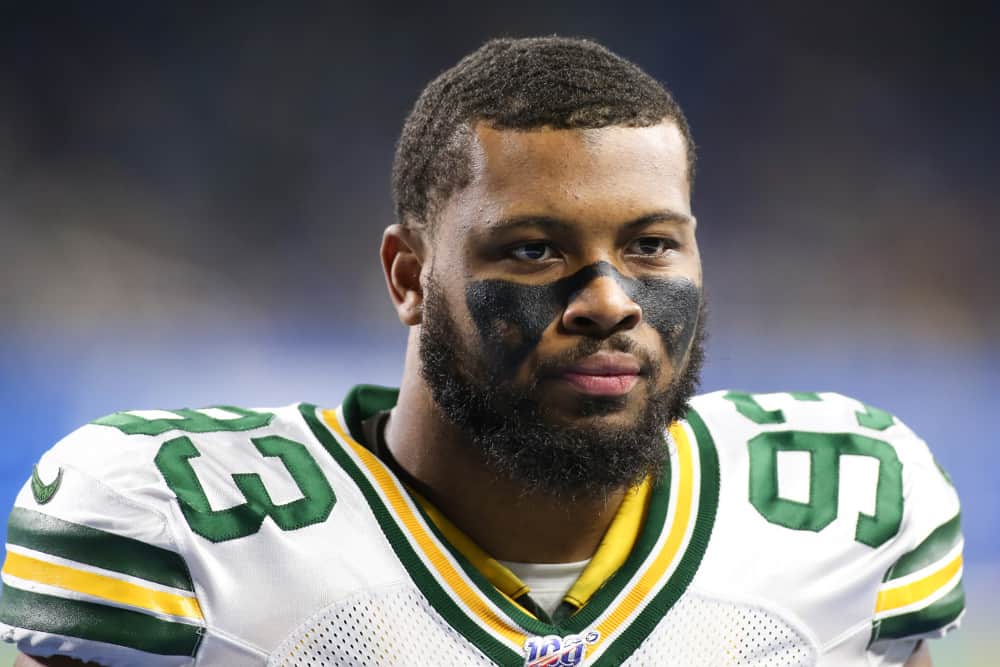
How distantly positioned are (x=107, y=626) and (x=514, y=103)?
70 cm

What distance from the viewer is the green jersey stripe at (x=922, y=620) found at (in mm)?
1669

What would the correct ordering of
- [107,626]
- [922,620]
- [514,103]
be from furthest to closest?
[922,620]
[514,103]
[107,626]

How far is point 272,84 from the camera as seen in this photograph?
10.6ft

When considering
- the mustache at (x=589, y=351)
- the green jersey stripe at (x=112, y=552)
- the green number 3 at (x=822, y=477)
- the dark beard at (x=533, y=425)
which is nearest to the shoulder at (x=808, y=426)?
the green number 3 at (x=822, y=477)

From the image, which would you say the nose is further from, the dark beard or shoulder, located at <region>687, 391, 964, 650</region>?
shoulder, located at <region>687, 391, 964, 650</region>

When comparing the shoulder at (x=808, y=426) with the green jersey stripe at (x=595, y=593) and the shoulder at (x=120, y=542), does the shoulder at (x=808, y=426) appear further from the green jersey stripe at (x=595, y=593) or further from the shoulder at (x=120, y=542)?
the shoulder at (x=120, y=542)

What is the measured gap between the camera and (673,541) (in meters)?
1.62

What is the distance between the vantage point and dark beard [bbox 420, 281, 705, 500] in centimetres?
147

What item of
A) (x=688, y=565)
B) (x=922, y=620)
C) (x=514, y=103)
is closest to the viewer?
(x=514, y=103)

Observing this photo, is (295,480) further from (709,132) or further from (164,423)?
(709,132)

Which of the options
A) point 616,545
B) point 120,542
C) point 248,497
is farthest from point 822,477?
point 120,542

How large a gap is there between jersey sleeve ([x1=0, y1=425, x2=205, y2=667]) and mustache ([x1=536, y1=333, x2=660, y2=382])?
0.44 m

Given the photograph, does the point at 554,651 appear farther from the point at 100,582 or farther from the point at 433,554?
the point at 100,582

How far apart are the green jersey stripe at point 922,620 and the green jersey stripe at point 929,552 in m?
0.05
